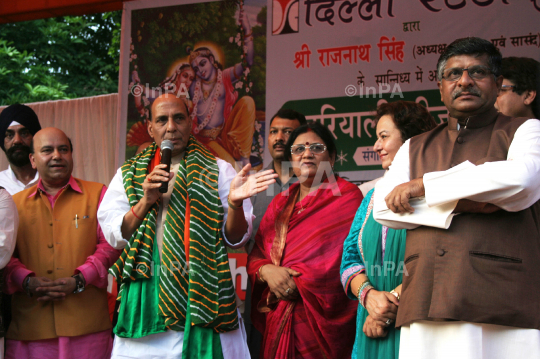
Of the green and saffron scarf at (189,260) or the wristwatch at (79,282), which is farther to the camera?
the wristwatch at (79,282)

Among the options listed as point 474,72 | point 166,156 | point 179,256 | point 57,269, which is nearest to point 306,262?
point 179,256

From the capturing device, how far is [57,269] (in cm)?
339

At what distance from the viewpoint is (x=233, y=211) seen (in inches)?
113

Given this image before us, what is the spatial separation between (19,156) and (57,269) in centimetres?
130

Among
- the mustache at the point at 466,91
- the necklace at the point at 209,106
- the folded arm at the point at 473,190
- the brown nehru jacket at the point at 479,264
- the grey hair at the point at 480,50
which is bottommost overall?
the brown nehru jacket at the point at 479,264

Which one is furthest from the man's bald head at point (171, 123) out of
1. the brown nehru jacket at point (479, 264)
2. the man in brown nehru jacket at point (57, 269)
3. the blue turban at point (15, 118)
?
the blue turban at point (15, 118)

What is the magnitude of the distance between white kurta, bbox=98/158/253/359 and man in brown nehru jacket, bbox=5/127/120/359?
1.54 ft

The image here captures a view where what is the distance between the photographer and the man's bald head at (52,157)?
3600 mm

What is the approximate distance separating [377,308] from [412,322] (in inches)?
14.8

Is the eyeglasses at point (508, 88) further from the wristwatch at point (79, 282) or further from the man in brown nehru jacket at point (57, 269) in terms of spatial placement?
the wristwatch at point (79, 282)

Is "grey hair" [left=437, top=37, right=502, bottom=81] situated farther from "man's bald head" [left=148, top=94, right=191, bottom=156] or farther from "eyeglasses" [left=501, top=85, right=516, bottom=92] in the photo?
"man's bald head" [left=148, top=94, right=191, bottom=156]

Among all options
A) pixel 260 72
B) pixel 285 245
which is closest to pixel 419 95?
pixel 260 72

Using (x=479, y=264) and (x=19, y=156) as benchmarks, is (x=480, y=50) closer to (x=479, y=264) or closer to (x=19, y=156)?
(x=479, y=264)

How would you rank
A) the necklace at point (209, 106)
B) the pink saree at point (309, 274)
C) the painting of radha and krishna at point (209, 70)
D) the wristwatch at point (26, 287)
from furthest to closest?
the necklace at point (209, 106) → the painting of radha and krishna at point (209, 70) → the wristwatch at point (26, 287) → the pink saree at point (309, 274)
